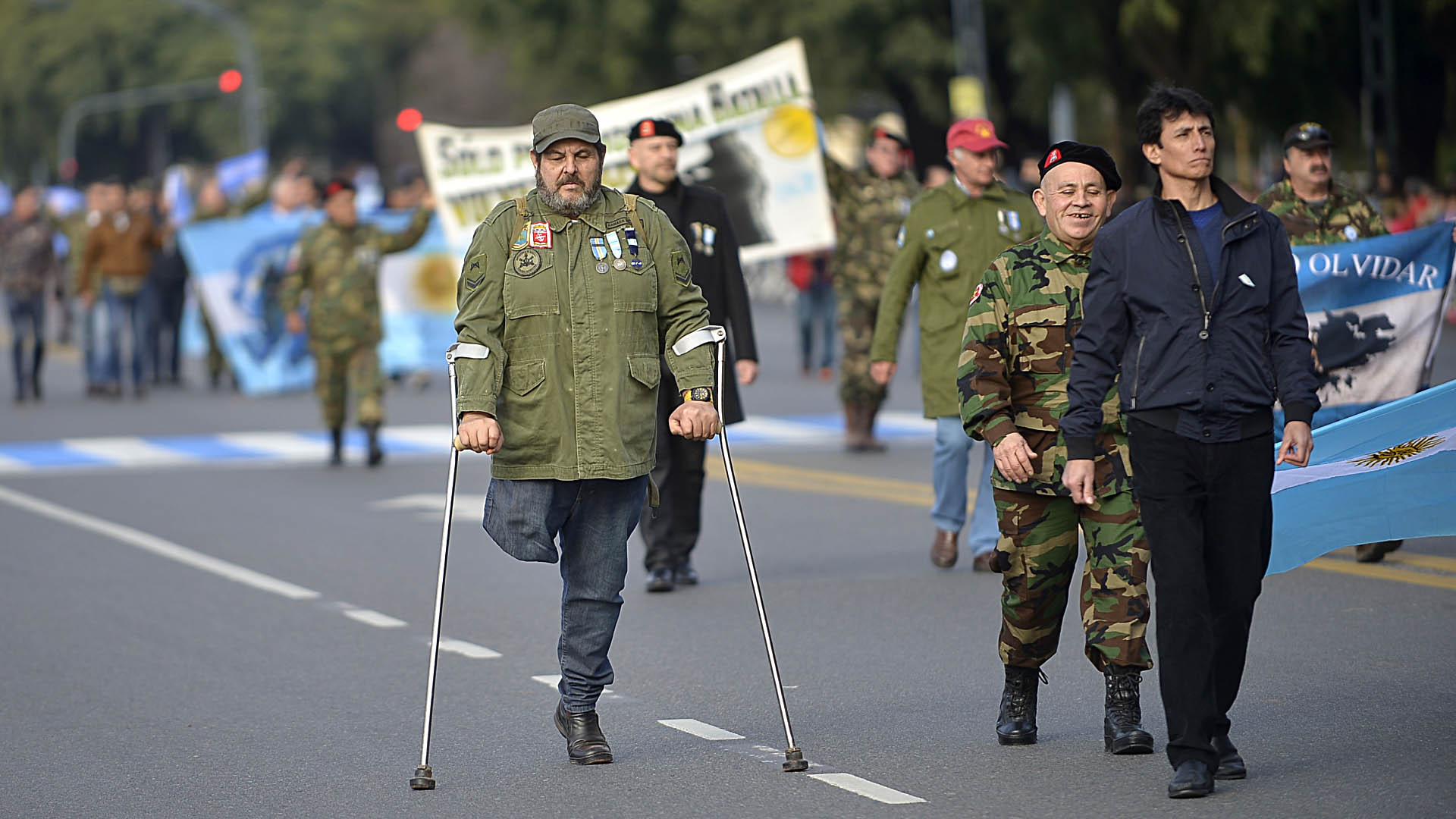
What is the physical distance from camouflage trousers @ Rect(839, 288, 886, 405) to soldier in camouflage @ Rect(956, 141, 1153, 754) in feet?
27.8

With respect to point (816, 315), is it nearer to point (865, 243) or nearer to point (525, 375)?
point (865, 243)

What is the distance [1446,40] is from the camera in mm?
25656

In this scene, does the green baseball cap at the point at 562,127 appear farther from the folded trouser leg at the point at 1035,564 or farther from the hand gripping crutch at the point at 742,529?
the folded trouser leg at the point at 1035,564

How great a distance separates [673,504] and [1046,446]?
3656 millimetres

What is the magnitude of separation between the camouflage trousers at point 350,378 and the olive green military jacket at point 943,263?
6276 mm

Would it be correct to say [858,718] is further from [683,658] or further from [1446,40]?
[1446,40]

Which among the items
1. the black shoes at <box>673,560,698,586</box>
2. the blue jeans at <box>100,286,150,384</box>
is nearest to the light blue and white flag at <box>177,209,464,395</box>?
the blue jeans at <box>100,286,150,384</box>

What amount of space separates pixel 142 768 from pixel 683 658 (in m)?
2.25

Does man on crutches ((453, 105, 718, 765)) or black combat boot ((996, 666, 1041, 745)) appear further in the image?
black combat boot ((996, 666, 1041, 745))

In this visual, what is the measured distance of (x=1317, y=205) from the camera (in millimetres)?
10109

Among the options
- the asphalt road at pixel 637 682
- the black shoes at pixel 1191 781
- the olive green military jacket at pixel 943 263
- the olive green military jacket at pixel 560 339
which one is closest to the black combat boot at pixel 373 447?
the asphalt road at pixel 637 682

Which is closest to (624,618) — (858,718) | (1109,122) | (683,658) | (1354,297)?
(683,658)

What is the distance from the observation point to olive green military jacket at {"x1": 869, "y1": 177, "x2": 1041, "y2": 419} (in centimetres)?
970

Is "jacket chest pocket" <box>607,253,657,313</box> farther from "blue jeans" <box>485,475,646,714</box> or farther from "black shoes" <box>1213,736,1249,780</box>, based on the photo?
"black shoes" <box>1213,736,1249,780</box>
